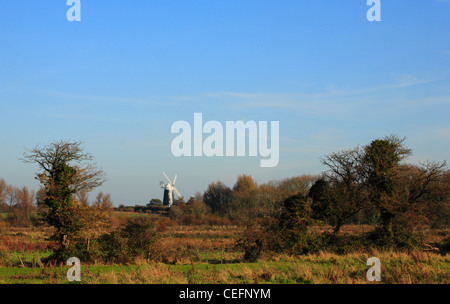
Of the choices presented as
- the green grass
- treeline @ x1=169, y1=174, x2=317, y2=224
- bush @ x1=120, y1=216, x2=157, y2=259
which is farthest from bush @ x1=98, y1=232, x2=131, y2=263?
treeline @ x1=169, y1=174, x2=317, y2=224

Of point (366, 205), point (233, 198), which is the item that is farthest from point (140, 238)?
point (233, 198)

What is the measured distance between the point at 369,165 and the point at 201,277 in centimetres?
1724

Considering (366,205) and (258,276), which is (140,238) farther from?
(366,205)

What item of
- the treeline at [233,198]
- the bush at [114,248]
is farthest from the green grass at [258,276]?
the treeline at [233,198]

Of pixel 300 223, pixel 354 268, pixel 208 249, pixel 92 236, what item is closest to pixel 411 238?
pixel 300 223

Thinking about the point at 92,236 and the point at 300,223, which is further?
the point at 300,223

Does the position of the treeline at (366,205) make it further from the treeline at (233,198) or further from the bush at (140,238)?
the treeline at (233,198)

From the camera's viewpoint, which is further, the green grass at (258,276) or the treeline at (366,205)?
the treeline at (366,205)

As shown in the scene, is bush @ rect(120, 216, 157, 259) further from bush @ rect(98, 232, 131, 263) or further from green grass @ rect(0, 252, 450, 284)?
green grass @ rect(0, 252, 450, 284)

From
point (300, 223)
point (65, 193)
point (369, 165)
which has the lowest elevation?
point (300, 223)

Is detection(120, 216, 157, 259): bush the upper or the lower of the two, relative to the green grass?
upper

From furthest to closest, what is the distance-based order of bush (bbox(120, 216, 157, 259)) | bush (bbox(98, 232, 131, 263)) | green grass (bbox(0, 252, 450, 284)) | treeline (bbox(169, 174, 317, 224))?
treeline (bbox(169, 174, 317, 224)) → bush (bbox(120, 216, 157, 259)) → bush (bbox(98, 232, 131, 263)) → green grass (bbox(0, 252, 450, 284))
